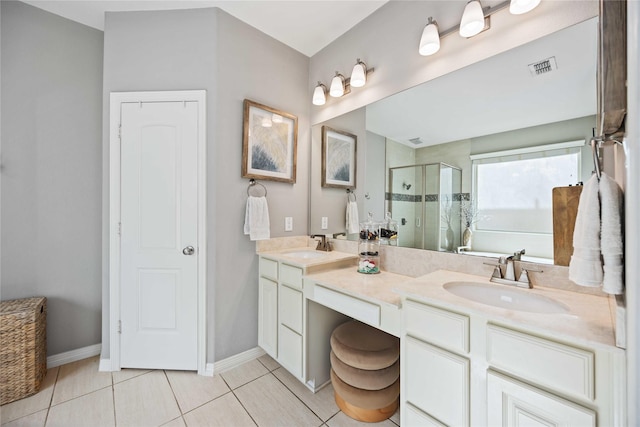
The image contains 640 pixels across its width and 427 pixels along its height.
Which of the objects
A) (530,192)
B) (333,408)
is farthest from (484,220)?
(333,408)

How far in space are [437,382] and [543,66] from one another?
1506 millimetres

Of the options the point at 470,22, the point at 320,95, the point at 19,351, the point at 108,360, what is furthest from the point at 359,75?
the point at 19,351

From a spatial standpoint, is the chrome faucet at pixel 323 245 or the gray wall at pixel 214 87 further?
the chrome faucet at pixel 323 245

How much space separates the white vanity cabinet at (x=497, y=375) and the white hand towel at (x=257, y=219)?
4.13 ft

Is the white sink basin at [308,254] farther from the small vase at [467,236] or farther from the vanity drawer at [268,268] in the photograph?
the small vase at [467,236]

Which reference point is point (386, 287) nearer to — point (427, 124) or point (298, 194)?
point (427, 124)

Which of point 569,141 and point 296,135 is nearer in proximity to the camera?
point 569,141

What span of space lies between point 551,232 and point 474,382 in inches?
31.0

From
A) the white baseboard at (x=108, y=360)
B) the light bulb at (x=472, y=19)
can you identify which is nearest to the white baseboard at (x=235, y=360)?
the white baseboard at (x=108, y=360)

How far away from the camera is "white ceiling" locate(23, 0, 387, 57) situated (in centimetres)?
185

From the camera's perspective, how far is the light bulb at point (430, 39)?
4.89 ft

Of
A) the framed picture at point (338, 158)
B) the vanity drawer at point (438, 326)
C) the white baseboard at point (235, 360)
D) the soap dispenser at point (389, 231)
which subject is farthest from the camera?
the framed picture at point (338, 158)

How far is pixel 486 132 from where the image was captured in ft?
4.61

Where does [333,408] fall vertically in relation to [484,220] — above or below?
below
